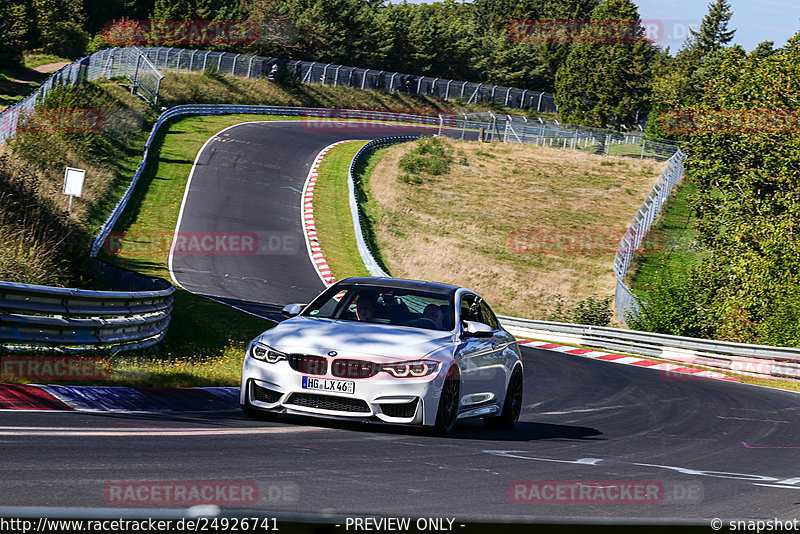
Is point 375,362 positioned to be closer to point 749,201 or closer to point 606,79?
point 749,201

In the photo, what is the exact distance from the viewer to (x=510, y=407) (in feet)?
36.0

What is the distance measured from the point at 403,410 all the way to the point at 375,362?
1.70ft

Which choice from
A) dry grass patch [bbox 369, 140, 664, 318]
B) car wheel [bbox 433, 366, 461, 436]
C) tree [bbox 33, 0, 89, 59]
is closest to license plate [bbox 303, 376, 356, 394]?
car wheel [bbox 433, 366, 461, 436]

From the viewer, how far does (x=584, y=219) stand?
5319 cm

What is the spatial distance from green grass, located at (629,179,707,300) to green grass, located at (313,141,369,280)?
1270cm

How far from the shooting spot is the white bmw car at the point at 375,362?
8.65 m

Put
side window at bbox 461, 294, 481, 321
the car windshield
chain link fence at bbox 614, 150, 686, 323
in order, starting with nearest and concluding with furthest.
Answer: the car windshield, side window at bbox 461, 294, 481, 321, chain link fence at bbox 614, 150, 686, 323

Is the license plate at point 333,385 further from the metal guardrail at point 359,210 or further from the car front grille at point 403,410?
the metal guardrail at point 359,210

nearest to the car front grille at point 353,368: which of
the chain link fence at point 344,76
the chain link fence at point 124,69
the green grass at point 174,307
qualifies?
the green grass at point 174,307

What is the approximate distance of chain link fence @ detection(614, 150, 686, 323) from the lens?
34.8m

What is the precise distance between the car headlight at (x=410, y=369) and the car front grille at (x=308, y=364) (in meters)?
0.55

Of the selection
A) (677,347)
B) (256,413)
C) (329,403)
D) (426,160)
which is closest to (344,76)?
(426,160)

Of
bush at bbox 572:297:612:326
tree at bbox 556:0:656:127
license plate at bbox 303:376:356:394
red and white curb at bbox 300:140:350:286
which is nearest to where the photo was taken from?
license plate at bbox 303:376:356:394

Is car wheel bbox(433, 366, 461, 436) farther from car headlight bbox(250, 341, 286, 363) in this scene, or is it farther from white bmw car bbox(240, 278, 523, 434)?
car headlight bbox(250, 341, 286, 363)
